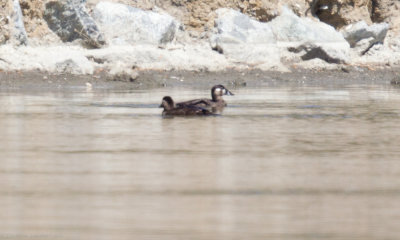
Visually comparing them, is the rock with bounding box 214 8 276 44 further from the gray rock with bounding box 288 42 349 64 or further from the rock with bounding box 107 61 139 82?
the rock with bounding box 107 61 139 82

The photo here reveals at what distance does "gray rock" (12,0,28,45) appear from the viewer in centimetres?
2588

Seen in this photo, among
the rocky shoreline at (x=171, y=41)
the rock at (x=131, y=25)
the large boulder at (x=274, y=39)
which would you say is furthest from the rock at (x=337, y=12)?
the rock at (x=131, y=25)

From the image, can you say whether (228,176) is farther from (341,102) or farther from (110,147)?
(341,102)

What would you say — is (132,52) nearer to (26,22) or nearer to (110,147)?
(26,22)

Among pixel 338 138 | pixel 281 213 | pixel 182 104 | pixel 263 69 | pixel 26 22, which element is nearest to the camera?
pixel 281 213

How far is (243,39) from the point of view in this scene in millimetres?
29953

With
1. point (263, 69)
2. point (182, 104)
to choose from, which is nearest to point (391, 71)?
point (263, 69)

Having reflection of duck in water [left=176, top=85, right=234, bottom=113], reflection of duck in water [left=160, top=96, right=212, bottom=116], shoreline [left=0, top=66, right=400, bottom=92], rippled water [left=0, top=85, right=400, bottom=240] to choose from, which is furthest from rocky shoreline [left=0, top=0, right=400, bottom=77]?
reflection of duck in water [left=160, top=96, right=212, bottom=116]

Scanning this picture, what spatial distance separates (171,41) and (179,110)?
13132 millimetres

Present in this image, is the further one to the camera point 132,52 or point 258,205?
point 132,52

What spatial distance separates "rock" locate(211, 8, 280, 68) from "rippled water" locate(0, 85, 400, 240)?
1232cm

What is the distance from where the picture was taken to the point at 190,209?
7617 millimetres

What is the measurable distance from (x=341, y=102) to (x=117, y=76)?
24.4 ft

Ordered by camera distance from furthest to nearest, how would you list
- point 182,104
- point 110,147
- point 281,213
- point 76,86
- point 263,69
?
point 263,69, point 76,86, point 182,104, point 110,147, point 281,213
